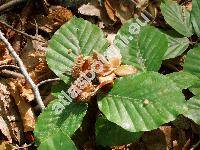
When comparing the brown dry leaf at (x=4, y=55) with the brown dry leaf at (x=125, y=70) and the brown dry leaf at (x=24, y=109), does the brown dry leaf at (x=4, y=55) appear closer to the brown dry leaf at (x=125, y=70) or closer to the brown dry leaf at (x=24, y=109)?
the brown dry leaf at (x=24, y=109)

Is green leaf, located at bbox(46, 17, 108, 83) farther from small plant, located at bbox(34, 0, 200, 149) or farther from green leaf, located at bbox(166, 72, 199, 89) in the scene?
green leaf, located at bbox(166, 72, 199, 89)

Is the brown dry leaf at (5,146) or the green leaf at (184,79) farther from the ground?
the brown dry leaf at (5,146)

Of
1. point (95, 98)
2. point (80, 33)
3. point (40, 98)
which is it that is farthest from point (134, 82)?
point (40, 98)

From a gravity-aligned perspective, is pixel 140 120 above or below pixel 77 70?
below

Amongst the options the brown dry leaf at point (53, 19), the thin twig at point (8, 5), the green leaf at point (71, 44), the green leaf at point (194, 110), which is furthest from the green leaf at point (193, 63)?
the thin twig at point (8, 5)

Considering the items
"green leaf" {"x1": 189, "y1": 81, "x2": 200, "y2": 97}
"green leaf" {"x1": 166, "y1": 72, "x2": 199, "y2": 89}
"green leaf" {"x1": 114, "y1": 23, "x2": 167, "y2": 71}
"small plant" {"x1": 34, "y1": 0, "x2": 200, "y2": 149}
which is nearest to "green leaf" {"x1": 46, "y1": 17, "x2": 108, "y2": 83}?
"small plant" {"x1": 34, "y1": 0, "x2": 200, "y2": 149}

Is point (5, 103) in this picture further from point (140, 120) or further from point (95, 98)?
point (140, 120)
